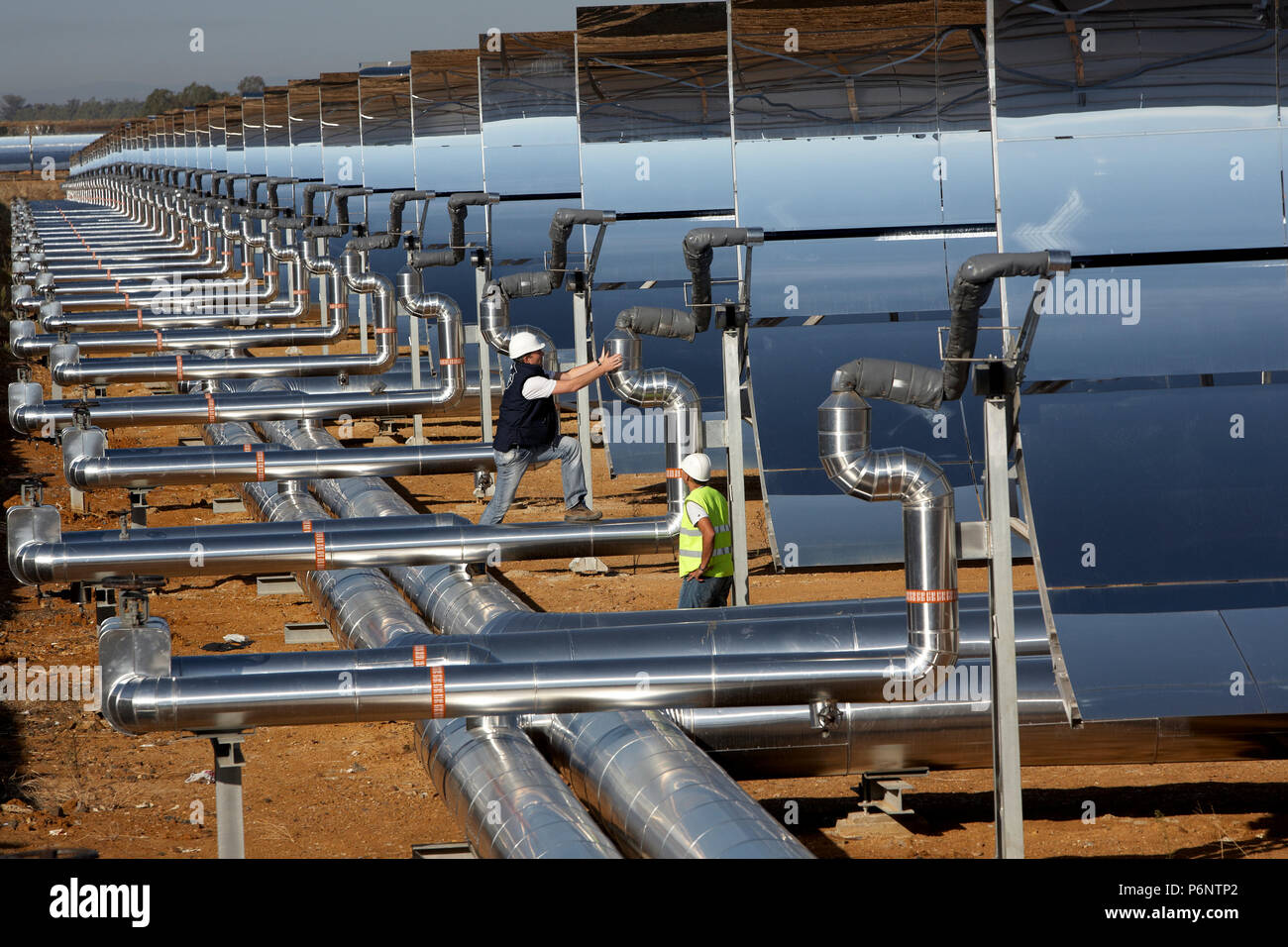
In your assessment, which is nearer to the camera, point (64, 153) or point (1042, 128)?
point (1042, 128)

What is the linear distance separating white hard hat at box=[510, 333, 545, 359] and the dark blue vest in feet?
0.33

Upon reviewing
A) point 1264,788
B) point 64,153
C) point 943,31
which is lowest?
point 1264,788

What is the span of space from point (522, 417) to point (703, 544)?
3472 mm

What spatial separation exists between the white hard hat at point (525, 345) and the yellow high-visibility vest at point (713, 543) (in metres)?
3.39

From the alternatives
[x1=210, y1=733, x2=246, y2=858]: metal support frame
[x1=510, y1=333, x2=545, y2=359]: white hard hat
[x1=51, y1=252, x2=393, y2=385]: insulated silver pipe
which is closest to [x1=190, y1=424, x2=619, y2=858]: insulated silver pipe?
[x1=210, y1=733, x2=246, y2=858]: metal support frame

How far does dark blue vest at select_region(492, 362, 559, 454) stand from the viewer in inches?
519

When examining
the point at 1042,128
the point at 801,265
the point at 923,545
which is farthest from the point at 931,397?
the point at 801,265

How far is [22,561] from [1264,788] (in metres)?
7.77

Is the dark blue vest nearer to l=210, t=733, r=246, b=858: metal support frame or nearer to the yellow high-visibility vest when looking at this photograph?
the yellow high-visibility vest

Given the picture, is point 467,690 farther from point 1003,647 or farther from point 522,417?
point 522,417

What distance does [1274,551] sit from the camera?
776 centimetres

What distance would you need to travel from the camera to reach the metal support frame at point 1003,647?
6281mm

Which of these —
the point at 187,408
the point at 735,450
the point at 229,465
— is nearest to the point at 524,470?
the point at 229,465
